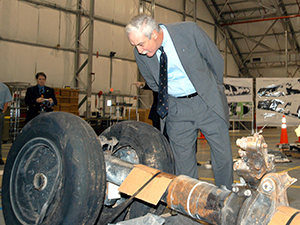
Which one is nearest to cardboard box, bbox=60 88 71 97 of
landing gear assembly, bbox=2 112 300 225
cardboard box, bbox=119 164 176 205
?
landing gear assembly, bbox=2 112 300 225

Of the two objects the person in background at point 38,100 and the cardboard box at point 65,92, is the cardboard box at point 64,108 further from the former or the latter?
the person in background at point 38,100

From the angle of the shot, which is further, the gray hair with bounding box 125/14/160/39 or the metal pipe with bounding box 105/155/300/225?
the gray hair with bounding box 125/14/160/39

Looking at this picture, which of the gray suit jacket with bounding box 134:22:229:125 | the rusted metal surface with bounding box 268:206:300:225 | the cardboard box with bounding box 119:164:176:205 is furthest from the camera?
the gray suit jacket with bounding box 134:22:229:125

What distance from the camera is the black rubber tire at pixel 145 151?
2.12m

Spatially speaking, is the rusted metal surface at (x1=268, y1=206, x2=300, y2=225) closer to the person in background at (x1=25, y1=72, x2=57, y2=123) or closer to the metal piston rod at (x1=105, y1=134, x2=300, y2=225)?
the metal piston rod at (x1=105, y1=134, x2=300, y2=225)

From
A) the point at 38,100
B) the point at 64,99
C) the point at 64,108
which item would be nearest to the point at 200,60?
the point at 38,100

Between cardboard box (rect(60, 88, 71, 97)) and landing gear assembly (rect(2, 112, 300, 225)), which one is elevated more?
cardboard box (rect(60, 88, 71, 97))

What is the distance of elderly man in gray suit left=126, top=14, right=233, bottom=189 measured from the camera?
2.10 m

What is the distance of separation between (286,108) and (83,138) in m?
10.4

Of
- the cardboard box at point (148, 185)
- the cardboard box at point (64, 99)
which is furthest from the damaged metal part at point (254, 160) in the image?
the cardboard box at point (64, 99)

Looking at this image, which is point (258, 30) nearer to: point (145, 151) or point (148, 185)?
point (145, 151)

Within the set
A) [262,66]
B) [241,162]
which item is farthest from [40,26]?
[262,66]

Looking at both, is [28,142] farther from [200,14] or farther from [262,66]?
[262,66]

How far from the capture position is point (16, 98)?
9.41m
